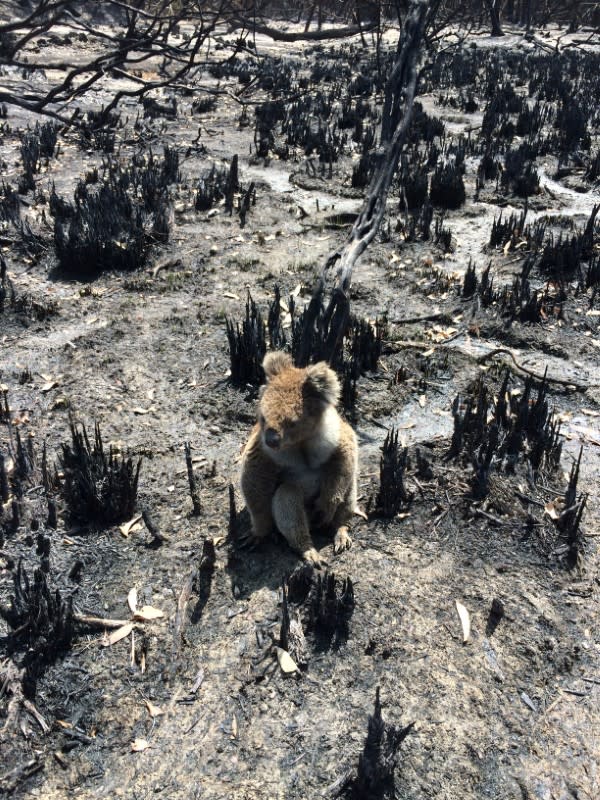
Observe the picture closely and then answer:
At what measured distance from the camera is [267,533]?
11.5ft

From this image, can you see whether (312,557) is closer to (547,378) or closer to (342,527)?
(342,527)

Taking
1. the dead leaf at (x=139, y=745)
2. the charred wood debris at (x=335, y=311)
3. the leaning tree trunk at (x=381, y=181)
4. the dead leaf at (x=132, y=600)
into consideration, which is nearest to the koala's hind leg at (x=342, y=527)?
Answer: the charred wood debris at (x=335, y=311)

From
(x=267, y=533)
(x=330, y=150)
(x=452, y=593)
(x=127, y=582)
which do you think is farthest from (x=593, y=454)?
(x=330, y=150)

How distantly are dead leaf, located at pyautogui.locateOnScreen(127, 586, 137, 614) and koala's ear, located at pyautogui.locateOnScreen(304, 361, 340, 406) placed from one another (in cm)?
146

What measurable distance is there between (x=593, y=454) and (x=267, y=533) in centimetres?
243

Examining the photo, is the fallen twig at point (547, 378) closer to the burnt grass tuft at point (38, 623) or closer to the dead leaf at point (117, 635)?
the dead leaf at point (117, 635)

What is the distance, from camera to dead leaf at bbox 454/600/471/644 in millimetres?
3061

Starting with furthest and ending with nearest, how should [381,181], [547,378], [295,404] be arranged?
[381,181], [547,378], [295,404]

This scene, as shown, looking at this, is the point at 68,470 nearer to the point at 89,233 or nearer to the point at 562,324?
the point at 89,233

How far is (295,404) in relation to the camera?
2941 mm

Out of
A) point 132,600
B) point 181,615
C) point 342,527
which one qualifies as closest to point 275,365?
point 342,527

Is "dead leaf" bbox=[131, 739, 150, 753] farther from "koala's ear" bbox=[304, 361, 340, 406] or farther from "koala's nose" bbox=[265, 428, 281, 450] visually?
"koala's ear" bbox=[304, 361, 340, 406]

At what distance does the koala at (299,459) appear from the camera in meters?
2.96

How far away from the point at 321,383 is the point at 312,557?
1007mm
